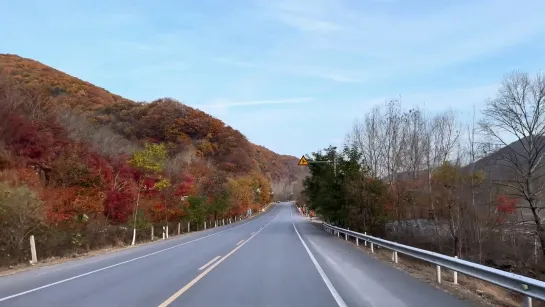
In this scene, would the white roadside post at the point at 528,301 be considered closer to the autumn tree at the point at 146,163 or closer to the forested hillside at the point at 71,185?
the forested hillside at the point at 71,185

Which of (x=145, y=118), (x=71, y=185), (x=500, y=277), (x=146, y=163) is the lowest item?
(x=500, y=277)

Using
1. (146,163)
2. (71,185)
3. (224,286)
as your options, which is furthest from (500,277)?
(146,163)

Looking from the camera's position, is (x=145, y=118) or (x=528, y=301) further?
(x=145, y=118)

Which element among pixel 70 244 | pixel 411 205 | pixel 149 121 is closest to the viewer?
pixel 70 244

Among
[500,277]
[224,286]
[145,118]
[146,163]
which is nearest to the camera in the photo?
→ [500,277]

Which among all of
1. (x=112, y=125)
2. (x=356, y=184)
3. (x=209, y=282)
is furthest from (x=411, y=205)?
(x=112, y=125)

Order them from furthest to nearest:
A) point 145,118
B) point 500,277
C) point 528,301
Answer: point 145,118 → point 500,277 → point 528,301

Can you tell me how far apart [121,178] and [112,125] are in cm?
4357

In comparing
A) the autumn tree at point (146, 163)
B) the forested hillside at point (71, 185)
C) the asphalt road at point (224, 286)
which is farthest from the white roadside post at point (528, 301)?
the autumn tree at point (146, 163)

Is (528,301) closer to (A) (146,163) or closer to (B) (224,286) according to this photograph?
(B) (224,286)

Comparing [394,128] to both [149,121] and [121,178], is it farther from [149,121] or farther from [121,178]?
[149,121]

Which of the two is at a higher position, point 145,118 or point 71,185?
point 145,118

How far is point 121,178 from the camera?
1465 inches

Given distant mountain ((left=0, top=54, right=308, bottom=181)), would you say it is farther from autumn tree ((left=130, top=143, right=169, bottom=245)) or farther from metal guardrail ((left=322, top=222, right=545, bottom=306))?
metal guardrail ((left=322, top=222, right=545, bottom=306))
